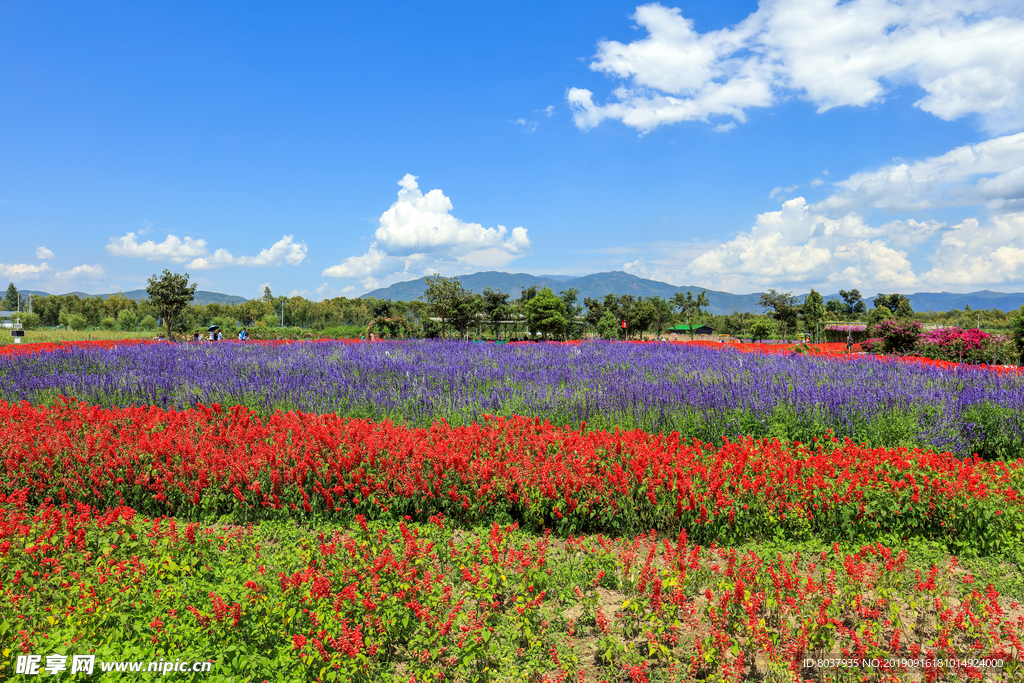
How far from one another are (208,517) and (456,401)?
3.57 metres

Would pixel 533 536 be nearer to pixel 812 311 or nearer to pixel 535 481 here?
pixel 535 481

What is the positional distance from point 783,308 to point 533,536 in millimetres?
66298

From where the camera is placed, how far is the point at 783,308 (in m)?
62.2

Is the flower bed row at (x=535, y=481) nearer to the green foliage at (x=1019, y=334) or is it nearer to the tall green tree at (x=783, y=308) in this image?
the green foliage at (x=1019, y=334)

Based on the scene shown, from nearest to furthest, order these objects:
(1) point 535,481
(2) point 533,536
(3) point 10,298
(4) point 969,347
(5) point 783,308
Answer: (2) point 533,536
(1) point 535,481
(4) point 969,347
(5) point 783,308
(3) point 10,298

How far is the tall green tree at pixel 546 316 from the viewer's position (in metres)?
32.3

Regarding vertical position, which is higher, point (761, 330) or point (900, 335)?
point (900, 335)

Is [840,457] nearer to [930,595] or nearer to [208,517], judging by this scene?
[930,595]

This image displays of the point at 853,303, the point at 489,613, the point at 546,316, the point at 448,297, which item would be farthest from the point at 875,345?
the point at 853,303

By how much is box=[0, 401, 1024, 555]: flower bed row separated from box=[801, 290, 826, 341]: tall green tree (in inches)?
3027

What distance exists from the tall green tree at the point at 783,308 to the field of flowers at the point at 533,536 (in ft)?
200

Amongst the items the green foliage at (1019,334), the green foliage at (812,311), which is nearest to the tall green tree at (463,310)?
the green foliage at (1019,334)

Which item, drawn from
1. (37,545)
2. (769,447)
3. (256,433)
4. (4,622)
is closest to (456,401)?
(256,433)

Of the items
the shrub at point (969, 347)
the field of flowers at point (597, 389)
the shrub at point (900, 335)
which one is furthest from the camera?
the shrub at point (900, 335)
